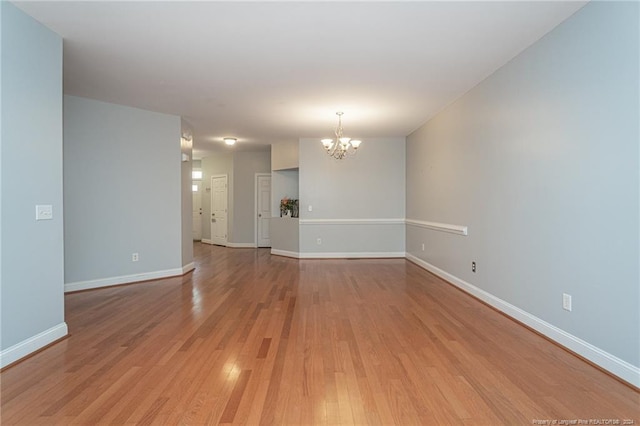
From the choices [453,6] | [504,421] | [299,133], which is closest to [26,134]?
[453,6]

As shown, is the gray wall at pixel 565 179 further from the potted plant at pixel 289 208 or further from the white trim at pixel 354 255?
the potted plant at pixel 289 208

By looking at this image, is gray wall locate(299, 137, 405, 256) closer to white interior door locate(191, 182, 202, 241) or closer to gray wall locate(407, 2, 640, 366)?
gray wall locate(407, 2, 640, 366)

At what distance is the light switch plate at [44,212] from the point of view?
9.78 feet

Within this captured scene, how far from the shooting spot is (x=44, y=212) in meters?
3.04

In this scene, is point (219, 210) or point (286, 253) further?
point (219, 210)

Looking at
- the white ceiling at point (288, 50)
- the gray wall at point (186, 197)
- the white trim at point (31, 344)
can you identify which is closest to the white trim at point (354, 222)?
the gray wall at point (186, 197)

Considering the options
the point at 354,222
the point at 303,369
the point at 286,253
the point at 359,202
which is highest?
the point at 359,202

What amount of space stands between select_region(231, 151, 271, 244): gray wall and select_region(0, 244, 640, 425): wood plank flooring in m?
5.60

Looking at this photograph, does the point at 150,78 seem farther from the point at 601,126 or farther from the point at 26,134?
the point at 601,126

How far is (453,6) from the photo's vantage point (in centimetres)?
274

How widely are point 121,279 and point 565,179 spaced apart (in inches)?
223

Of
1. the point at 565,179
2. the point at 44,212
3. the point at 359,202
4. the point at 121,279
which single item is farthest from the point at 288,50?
the point at 359,202

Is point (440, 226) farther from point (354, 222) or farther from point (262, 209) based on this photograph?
point (262, 209)

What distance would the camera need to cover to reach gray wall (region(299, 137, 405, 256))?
812cm
